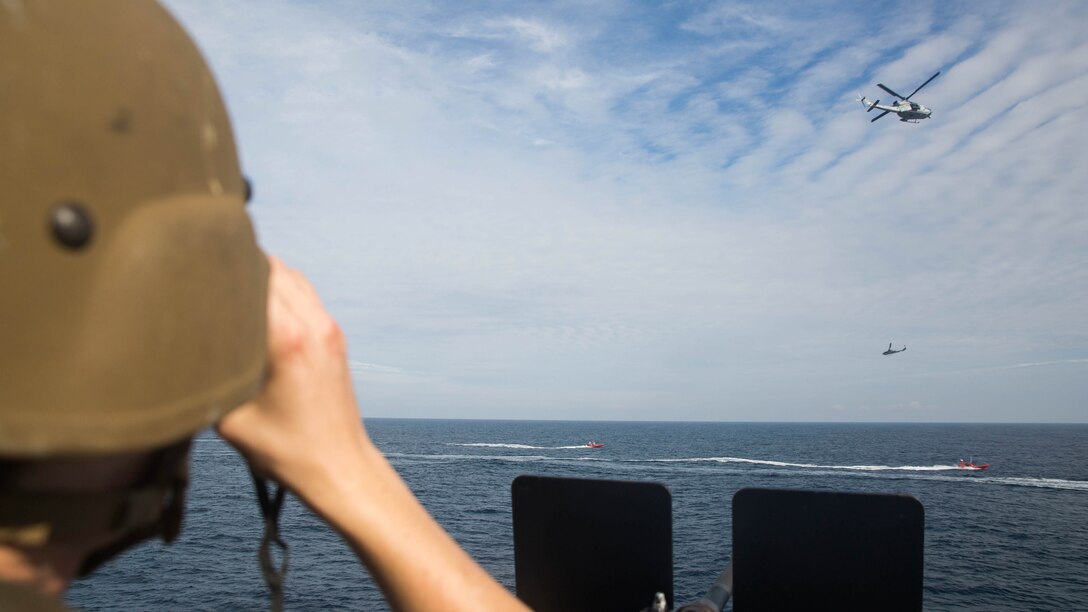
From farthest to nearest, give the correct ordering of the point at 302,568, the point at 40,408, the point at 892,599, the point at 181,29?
the point at 302,568 < the point at 892,599 < the point at 181,29 < the point at 40,408

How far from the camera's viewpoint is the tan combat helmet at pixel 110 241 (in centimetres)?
71

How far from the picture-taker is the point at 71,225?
0.73 metres

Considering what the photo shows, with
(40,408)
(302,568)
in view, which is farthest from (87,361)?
(302,568)

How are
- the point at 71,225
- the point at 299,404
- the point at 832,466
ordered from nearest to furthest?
the point at 71,225 → the point at 299,404 → the point at 832,466

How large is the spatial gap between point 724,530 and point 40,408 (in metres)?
58.5

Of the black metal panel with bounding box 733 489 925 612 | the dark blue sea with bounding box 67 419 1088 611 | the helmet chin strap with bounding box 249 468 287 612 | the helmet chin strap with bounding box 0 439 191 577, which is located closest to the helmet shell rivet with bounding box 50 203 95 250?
the helmet chin strap with bounding box 0 439 191 577

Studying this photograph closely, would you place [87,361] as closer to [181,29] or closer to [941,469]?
[181,29]

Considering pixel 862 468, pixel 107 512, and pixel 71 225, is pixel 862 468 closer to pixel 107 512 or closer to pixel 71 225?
pixel 107 512

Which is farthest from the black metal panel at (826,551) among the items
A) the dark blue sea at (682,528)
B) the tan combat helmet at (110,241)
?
the dark blue sea at (682,528)

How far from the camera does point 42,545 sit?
0.81 meters

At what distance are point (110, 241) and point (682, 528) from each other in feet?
192

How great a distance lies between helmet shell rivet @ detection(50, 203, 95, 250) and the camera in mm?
720

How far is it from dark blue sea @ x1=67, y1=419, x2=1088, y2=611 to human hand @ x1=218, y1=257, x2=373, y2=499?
11890mm

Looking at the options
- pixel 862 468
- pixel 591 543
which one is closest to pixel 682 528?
pixel 862 468
